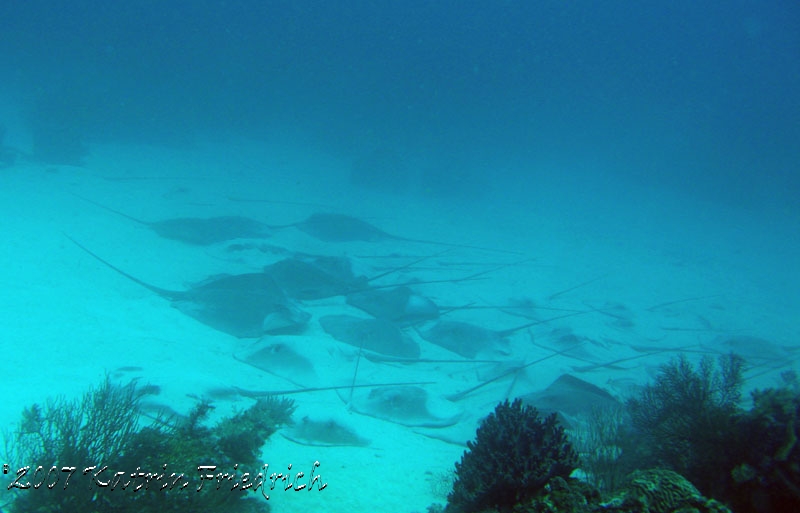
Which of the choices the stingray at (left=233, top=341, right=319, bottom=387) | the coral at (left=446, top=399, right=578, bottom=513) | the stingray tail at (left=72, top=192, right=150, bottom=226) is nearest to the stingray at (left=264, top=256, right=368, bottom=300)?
the stingray at (left=233, top=341, right=319, bottom=387)

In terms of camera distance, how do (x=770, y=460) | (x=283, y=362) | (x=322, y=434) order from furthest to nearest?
1. (x=283, y=362)
2. (x=322, y=434)
3. (x=770, y=460)

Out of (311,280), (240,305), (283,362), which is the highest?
(311,280)

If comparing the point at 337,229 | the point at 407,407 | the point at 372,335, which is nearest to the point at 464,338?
the point at 372,335

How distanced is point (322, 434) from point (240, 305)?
17.4ft

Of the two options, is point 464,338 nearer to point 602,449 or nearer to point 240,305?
point 602,449

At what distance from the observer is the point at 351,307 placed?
13.0 m

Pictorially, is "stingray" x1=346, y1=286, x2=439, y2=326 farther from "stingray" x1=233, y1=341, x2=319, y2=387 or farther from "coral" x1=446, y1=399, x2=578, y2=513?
"coral" x1=446, y1=399, x2=578, y2=513

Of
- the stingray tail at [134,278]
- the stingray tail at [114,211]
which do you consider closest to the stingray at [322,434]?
the stingray tail at [134,278]

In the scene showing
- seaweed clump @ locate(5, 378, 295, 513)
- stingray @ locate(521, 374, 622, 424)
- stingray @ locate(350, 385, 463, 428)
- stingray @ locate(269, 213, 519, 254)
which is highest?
stingray @ locate(269, 213, 519, 254)

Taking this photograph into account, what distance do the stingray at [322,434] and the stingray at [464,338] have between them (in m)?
A: 5.05

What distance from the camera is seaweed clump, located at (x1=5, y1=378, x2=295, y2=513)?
157 inches

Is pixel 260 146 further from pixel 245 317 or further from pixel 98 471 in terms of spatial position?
pixel 98 471

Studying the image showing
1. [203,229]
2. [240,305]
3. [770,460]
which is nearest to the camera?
[770,460]

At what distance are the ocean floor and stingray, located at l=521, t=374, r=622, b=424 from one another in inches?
41.2
